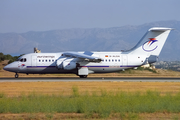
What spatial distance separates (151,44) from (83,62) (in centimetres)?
965

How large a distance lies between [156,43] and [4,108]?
1190 inches

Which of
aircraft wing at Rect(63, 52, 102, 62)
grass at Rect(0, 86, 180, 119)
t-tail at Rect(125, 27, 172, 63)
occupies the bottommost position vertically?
grass at Rect(0, 86, 180, 119)

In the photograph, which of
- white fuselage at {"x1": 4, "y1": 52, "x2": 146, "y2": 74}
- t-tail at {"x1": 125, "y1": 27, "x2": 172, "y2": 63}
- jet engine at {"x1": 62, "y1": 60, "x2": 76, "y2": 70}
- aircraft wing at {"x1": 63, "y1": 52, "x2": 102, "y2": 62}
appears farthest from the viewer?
t-tail at {"x1": 125, "y1": 27, "x2": 172, "y2": 63}

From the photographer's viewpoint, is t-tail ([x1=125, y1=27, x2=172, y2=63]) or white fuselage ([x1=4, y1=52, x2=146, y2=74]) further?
t-tail ([x1=125, y1=27, x2=172, y2=63])

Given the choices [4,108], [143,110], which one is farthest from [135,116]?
[4,108]

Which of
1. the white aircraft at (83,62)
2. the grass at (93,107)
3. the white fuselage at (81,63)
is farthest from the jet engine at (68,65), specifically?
the grass at (93,107)

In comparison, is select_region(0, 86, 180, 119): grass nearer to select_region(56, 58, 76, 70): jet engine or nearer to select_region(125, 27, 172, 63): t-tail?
select_region(56, 58, 76, 70): jet engine

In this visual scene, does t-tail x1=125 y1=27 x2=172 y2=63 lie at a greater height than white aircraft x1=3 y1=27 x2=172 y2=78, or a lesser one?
greater

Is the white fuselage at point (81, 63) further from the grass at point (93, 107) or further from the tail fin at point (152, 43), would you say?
the grass at point (93, 107)

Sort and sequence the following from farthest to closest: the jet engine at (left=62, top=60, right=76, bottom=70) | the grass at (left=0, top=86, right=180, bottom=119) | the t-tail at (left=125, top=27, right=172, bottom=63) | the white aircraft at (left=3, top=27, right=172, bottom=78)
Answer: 1. the t-tail at (left=125, top=27, right=172, bottom=63)
2. the white aircraft at (left=3, top=27, right=172, bottom=78)
3. the jet engine at (left=62, top=60, right=76, bottom=70)
4. the grass at (left=0, top=86, right=180, bottom=119)

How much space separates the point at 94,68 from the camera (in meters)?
41.7

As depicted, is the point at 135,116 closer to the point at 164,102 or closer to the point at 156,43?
the point at 164,102

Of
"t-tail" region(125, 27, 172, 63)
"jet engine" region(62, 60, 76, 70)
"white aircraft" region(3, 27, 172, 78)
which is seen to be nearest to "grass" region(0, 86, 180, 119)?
"jet engine" region(62, 60, 76, 70)

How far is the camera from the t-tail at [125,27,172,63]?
43188 millimetres
